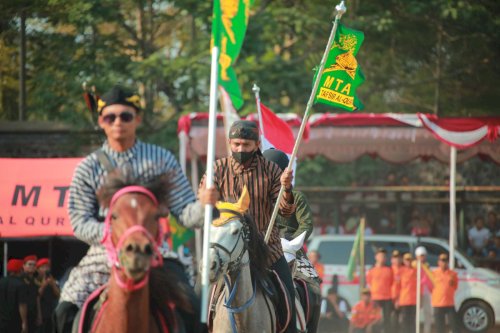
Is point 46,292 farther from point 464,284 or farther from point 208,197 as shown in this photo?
point 464,284

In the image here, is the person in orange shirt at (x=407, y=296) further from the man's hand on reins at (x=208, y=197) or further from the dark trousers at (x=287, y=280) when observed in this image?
the man's hand on reins at (x=208, y=197)

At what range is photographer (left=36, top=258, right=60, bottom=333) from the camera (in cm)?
1603

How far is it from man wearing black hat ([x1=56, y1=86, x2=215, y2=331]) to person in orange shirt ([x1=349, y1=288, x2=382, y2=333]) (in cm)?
1585

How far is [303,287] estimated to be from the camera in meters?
11.5

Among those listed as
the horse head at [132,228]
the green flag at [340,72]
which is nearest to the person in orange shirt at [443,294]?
the green flag at [340,72]

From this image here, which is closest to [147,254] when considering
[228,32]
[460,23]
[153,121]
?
[228,32]

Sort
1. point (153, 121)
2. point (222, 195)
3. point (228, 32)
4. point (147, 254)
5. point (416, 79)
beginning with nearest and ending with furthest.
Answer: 1. point (147, 254)
2. point (228, 32)
3. point (222, 195)
4. point (153, 121)
5. point (416, 79)

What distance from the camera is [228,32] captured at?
28.8 ft

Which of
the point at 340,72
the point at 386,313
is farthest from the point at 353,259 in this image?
the point at 340,72

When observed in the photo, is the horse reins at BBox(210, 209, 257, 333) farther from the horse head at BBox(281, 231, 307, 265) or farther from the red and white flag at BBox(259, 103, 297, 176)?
the red and white flag at BBox(259, 103, 297, 176)

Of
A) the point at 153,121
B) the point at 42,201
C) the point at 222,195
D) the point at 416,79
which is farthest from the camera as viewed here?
the point at 416,79

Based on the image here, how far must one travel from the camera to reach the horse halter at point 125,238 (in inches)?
243

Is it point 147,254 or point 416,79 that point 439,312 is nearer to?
point 416,79

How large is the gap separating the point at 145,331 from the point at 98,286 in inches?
22.1
